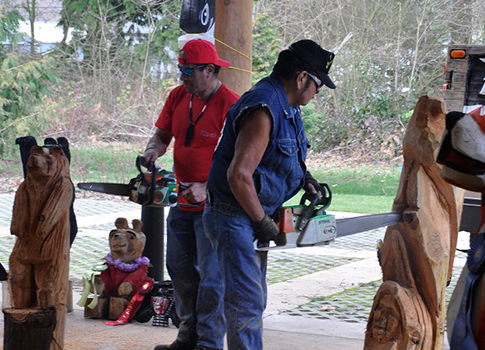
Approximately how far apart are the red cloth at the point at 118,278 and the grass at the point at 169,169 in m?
7.92

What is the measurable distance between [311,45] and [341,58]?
592 inches

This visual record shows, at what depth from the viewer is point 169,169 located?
15.1 m

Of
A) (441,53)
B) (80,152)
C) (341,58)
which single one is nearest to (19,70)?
(80,152)

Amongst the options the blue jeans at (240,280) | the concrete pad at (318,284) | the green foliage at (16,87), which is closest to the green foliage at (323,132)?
the green foliage at (16,87)

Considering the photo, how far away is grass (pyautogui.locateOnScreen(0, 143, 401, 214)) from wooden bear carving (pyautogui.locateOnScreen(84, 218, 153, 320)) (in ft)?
26.0

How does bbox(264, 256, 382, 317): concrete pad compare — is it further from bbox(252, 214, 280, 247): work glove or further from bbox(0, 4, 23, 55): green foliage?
bbox(0, 4, 23, 55): green foliage

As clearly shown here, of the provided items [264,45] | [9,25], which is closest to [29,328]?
[9,25]

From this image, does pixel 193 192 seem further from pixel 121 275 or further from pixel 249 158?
pixel 121 275

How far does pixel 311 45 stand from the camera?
320 cm

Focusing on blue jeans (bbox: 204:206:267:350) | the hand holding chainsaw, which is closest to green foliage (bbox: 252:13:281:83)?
the hand holding chainsaw

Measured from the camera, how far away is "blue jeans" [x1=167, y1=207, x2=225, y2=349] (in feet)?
13.3

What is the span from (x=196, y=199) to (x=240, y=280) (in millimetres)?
856

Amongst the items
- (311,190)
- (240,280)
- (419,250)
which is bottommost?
(240,280)

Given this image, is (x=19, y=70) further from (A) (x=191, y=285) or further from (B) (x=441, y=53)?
(A) (x=191, y=285)
